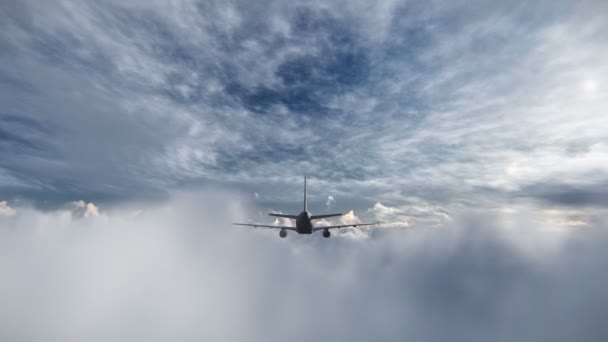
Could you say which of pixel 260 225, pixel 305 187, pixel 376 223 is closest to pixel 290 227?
pixel 260 225

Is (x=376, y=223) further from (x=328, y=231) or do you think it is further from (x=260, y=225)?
(x=260, y=225)

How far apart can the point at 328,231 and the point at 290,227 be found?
985 centimetres

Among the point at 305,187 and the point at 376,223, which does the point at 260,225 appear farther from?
the point at 376,223

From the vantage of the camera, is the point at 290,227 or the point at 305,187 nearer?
the point at 290,227

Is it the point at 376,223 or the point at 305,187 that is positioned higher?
the point at 305,187

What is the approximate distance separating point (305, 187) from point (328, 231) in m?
15.6

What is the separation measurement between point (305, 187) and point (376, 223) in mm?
22066

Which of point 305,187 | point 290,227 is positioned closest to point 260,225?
point 290,227

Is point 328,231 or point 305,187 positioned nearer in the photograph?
point 328,231

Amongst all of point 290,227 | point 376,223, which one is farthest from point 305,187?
point 376,223

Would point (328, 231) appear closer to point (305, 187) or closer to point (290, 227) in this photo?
point (290, 227)

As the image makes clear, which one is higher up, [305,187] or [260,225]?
[305,187]

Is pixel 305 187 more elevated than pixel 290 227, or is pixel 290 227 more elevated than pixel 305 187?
pixel 305 187

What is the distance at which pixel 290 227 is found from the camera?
67.6 m
